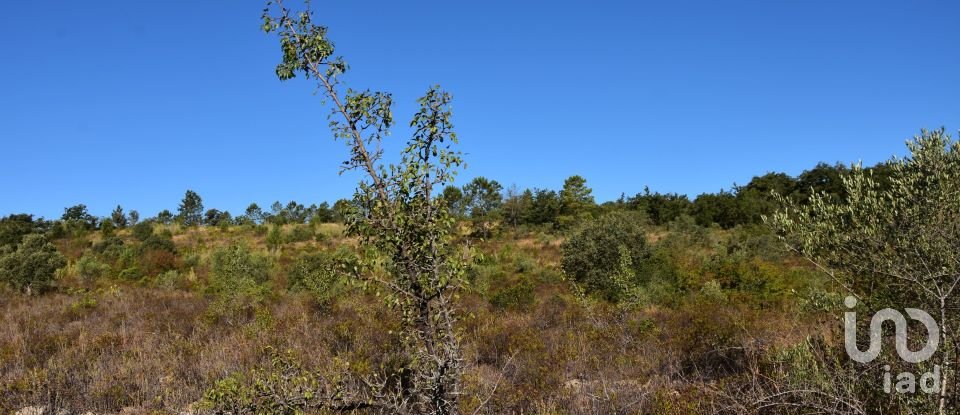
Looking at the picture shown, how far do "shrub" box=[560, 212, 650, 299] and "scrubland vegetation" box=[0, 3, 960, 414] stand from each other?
0.08m

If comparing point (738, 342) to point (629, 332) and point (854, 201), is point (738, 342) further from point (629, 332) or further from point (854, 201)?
point (854, 201)

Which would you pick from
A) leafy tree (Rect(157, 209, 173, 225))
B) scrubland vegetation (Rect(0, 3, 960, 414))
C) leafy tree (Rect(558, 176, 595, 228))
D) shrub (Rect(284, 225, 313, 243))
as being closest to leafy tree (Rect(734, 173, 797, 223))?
leafy tree (Rect(558, 176, 595, 228))

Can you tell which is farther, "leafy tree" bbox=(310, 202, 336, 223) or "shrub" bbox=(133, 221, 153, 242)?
"leafy tree" bbox=(310, 202, 336, 223)

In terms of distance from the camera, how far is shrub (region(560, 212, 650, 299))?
17.6 m

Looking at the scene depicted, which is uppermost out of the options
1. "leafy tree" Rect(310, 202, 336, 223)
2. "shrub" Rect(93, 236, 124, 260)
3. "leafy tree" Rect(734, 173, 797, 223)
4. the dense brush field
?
"leafy tree" Rect(734, 173, 797, 223)

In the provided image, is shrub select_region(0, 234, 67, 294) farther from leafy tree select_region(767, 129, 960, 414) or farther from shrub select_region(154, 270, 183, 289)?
leafy tree select_region(767, 129, 960, 414)

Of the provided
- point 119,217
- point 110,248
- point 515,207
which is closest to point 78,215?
point 119,217

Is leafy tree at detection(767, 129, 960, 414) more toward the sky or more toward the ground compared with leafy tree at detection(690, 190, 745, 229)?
more toward the ground

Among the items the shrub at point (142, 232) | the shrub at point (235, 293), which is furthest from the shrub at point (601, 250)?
the shrub at point (142, 232)

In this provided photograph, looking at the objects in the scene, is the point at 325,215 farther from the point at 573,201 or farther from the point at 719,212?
the point at 719,212

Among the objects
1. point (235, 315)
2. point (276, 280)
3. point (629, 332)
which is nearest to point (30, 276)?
point (276, 280)

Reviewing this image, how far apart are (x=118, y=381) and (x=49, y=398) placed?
0.80m

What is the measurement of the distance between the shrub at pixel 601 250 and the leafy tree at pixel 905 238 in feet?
39.9

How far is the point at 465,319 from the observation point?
3.87 metres
